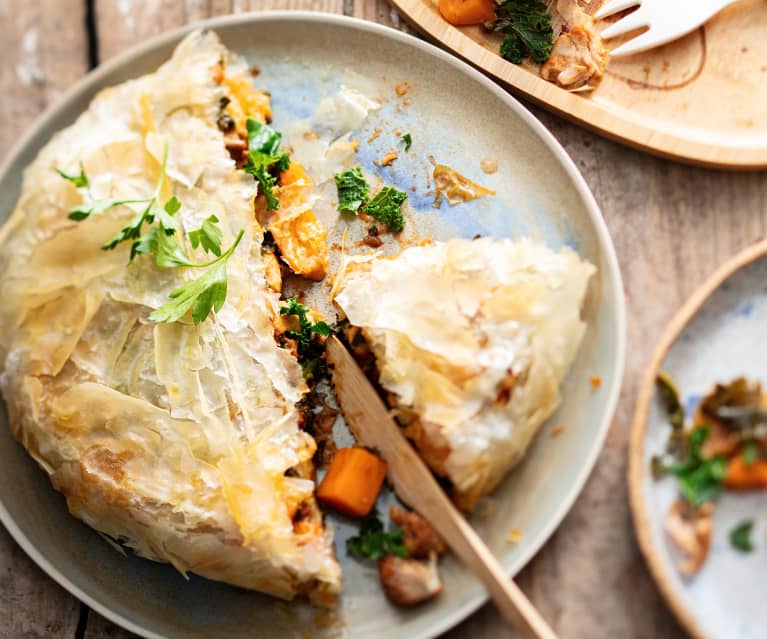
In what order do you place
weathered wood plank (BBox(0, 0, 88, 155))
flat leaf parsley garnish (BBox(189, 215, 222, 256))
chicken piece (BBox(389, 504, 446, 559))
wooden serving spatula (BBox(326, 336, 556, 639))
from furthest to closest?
1. weathered wood plank (BBox(0, 0, 88, 155))
2. flat leaf parsley garnish (BBox(189, 215, 222, 256))
3. chicken piece (BBox(389, 504, 446, 559))
4. wooden serving spatula (BBox(326, 336, 556, 639))

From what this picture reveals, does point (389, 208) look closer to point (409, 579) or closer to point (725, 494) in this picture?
point (409, 579)

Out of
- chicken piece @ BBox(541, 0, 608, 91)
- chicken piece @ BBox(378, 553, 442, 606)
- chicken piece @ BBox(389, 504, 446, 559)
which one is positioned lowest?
chicken piece @ BBox(378, 553, 442, 606)

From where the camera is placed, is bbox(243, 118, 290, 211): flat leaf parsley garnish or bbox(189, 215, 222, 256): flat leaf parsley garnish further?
bbox(243, 118, 290, 211): flat leaf parsley garnish

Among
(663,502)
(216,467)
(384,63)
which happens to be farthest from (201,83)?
(663,502)

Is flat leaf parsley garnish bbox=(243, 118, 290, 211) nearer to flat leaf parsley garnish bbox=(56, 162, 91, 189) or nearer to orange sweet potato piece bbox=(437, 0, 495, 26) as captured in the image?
flat leaf parsley garnish bbox=(56, 162, 91, 189)

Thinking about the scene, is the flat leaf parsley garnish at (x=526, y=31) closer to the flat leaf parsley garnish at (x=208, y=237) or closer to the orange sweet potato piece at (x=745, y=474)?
the flat leaf parsley garnish at (x=208, y=237)

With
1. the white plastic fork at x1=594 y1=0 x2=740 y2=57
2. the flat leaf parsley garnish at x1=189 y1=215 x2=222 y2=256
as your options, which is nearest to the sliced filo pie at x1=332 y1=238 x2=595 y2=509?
the flat leaf parsley garnish at x1=189 y1=215 x2=222 y2=256

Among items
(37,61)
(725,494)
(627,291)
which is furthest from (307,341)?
(37,61)

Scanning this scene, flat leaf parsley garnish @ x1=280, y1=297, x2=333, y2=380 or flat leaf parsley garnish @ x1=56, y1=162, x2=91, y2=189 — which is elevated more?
flat leaf parsley garnish @ x1=56, y1=162, x2=91, y2=189
